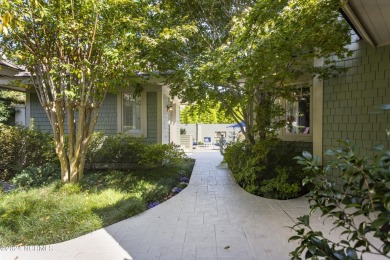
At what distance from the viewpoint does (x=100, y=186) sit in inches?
261

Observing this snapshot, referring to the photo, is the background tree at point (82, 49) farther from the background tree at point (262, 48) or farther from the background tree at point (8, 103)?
the background tree at point (8, 103)

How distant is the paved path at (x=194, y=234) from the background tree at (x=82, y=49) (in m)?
3.14

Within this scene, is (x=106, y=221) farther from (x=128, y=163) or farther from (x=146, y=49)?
(x=128, y=163)

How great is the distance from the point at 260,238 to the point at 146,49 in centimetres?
502

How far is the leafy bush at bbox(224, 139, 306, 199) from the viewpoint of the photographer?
19.6 feet

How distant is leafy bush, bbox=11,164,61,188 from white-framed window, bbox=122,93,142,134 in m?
3.22

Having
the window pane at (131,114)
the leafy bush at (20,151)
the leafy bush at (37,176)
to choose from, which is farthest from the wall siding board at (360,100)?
the leafy bush at (20,151)

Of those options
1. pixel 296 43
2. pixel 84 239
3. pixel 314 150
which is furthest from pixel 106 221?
pixel 314 150

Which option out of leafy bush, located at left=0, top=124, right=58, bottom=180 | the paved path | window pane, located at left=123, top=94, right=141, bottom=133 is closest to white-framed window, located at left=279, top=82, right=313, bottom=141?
the paved path

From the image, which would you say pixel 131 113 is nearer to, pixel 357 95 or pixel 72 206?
pixel 72 206

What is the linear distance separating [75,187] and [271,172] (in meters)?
4.77

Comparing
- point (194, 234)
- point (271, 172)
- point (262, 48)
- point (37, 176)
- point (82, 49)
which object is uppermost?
point (82, 49)

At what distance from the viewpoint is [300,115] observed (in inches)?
295

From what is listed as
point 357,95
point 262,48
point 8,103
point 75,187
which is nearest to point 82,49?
point 75,187
